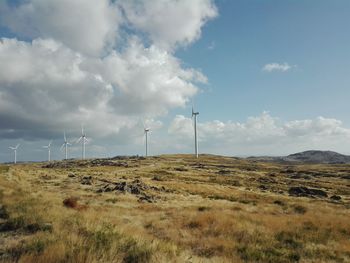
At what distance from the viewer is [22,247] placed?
10.9 m

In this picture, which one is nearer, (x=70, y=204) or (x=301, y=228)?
(x=301, y=228)

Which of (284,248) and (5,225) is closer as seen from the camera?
(5,225)

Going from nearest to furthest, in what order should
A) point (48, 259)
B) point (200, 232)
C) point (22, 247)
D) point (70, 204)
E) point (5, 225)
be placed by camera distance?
point (48, 259) < point (22, 247) < point (5, 225) < point (200, 232) < point (70, 204)

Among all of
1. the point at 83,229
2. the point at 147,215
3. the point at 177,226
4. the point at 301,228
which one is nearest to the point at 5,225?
the point at 83,229

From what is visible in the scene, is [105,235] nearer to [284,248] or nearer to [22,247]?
[22,247]

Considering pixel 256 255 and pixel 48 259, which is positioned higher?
pixel 48 259

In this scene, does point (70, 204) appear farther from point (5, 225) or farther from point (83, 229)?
Result: point (83, 229)

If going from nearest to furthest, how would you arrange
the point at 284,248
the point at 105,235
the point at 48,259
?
the point at 48,259
the point at 105,235
the point at 284,248

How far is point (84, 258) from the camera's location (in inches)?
372

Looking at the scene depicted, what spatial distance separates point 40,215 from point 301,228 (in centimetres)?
1843

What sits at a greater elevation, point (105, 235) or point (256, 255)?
point (105, 235)

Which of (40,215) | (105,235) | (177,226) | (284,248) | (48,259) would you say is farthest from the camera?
(177,226)

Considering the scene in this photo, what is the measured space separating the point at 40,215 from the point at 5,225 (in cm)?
180

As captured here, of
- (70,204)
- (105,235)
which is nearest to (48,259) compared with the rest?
(105,235)
